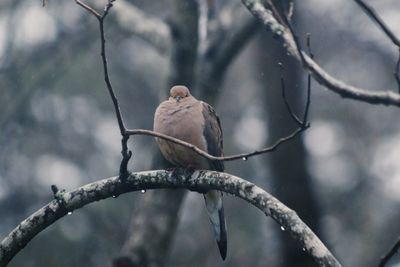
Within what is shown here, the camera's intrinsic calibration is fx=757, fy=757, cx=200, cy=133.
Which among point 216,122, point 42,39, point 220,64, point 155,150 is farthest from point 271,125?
point 216,122

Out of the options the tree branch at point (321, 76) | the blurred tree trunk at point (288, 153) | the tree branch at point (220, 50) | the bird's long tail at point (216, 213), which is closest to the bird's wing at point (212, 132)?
the bird's long tail at point (216, 213)

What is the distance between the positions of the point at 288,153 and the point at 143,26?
212 centimetres

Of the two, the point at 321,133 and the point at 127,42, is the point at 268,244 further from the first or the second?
the point at 127,42

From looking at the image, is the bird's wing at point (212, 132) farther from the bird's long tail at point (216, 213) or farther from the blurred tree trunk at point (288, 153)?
the blurred tree trunk at point (288, 153)

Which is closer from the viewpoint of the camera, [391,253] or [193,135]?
[391,253]

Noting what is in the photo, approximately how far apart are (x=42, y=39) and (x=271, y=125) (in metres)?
2.79

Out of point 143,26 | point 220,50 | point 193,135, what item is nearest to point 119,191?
point 193,135

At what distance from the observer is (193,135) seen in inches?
197

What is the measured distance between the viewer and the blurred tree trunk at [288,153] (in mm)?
7652

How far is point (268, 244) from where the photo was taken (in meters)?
9.75

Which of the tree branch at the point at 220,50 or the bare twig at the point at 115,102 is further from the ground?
the tree branch at the point at 220,50

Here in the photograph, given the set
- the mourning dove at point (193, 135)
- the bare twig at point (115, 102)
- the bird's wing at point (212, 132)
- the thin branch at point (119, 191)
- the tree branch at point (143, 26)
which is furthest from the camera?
the tree branch at point (143, 26)

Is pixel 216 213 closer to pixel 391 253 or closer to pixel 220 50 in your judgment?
pixel 391 253

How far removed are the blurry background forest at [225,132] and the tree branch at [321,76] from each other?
2.67 m
